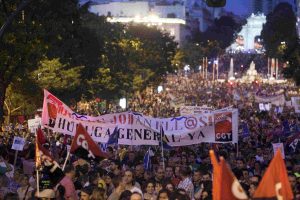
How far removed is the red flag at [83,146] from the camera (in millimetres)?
15539

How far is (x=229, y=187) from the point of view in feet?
26.0

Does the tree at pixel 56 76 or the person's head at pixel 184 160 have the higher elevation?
the tree at pixel 56 76

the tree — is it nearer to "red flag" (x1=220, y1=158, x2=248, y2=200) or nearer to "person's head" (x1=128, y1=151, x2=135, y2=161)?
"person's head" (x1=128, y1=151, x2=135, y2=161)

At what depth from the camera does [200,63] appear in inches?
6801

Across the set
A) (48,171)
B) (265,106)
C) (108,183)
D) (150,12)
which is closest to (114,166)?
(108,183)

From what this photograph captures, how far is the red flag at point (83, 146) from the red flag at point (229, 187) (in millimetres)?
7726

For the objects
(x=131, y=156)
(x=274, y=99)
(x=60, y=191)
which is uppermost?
(x=274, y=99)

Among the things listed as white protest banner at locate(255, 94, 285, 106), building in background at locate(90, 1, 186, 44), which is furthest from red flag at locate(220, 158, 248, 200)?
building in background at locate(90, 1, 186, 44)

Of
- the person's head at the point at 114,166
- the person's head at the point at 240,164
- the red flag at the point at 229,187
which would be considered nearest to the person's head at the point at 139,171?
the person's head at the point at 114,166

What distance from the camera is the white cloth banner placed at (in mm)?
18609

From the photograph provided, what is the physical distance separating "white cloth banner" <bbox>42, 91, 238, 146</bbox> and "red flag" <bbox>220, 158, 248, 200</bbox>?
1076cm

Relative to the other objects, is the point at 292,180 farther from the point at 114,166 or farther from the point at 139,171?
the point at 114,166

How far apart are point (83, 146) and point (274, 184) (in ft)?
25.1

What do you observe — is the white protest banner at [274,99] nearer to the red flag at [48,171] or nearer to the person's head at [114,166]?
the person's head at [114,166]
